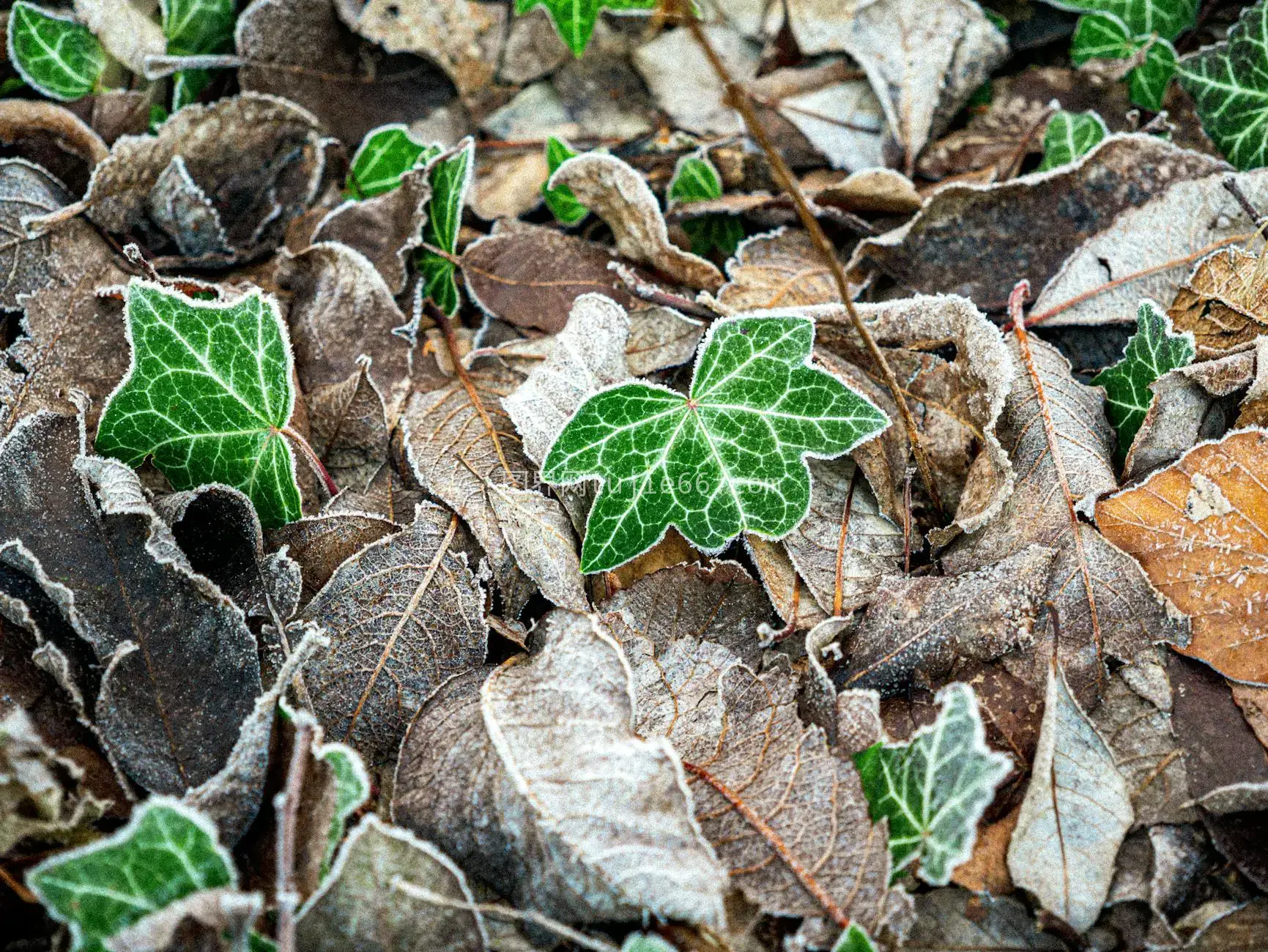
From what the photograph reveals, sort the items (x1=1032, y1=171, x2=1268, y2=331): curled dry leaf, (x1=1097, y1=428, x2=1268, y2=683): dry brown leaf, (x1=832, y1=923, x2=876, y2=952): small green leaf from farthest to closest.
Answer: (x1=1032, y1=171, x2=1268, y2=331): curled dry leaf
(x1=1097, y1=428, x2=1268, y2=683): dry brown leaf
(x1=832, y1=923, x2=876, y2=952): small green leaf

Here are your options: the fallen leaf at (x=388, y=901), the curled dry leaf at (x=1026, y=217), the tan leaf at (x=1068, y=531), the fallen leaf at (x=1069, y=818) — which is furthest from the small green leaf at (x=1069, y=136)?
the fallen leaf at (x=388, y=901)

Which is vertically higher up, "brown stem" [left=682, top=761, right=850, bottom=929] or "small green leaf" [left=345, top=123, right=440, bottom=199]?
"small green leaf" [left=345, top=123, right=440, bottom=199]

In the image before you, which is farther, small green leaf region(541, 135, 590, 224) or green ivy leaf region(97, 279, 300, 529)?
small green leaf region(541, 135, 590, 224)

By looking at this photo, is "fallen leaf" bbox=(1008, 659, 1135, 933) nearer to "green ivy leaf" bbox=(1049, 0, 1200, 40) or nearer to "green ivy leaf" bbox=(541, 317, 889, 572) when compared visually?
"green ivy leaf" bbox=(541, 317, 889, 572)

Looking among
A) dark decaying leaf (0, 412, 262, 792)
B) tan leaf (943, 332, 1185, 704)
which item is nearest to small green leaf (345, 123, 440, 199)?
dark decaying leaf (0, 412, 262, 792)

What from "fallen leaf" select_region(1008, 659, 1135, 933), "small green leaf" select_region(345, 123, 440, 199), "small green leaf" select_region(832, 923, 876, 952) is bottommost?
"fallen leaf" select_region(1008, 659, 1135, 933)

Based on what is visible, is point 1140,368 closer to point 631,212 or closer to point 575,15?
point 631,212

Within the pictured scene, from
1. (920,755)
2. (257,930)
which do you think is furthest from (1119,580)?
(257,930)
